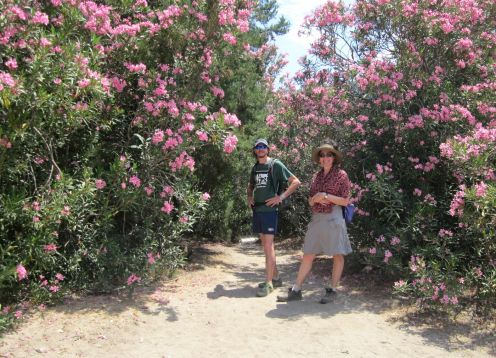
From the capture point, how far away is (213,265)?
7.69m

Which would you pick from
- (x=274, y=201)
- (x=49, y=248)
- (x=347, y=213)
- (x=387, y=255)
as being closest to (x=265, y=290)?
(x=274, y=201)

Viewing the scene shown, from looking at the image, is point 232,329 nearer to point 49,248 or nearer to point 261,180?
point 261,180

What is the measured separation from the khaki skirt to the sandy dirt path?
608 mm

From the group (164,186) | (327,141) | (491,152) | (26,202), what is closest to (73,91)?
(26,202)

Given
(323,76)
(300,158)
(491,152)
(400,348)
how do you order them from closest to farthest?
(400,348), (491,152), (323,76), (300,158)

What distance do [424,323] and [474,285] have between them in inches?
25.7

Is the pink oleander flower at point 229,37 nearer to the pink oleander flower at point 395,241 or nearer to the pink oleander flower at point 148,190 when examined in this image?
the pink oleander flower at point 148,190

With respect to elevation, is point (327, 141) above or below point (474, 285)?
above

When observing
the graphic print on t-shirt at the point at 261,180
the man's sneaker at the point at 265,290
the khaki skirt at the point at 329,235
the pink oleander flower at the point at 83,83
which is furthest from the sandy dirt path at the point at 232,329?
the pink oleander flower at the point at 83,83

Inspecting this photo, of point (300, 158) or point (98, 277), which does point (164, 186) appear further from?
point (300, 158)

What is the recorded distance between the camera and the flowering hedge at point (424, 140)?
4.53 meters

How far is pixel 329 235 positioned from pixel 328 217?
0.19m

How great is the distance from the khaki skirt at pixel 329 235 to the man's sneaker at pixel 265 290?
697mm

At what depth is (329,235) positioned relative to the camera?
488 cm
